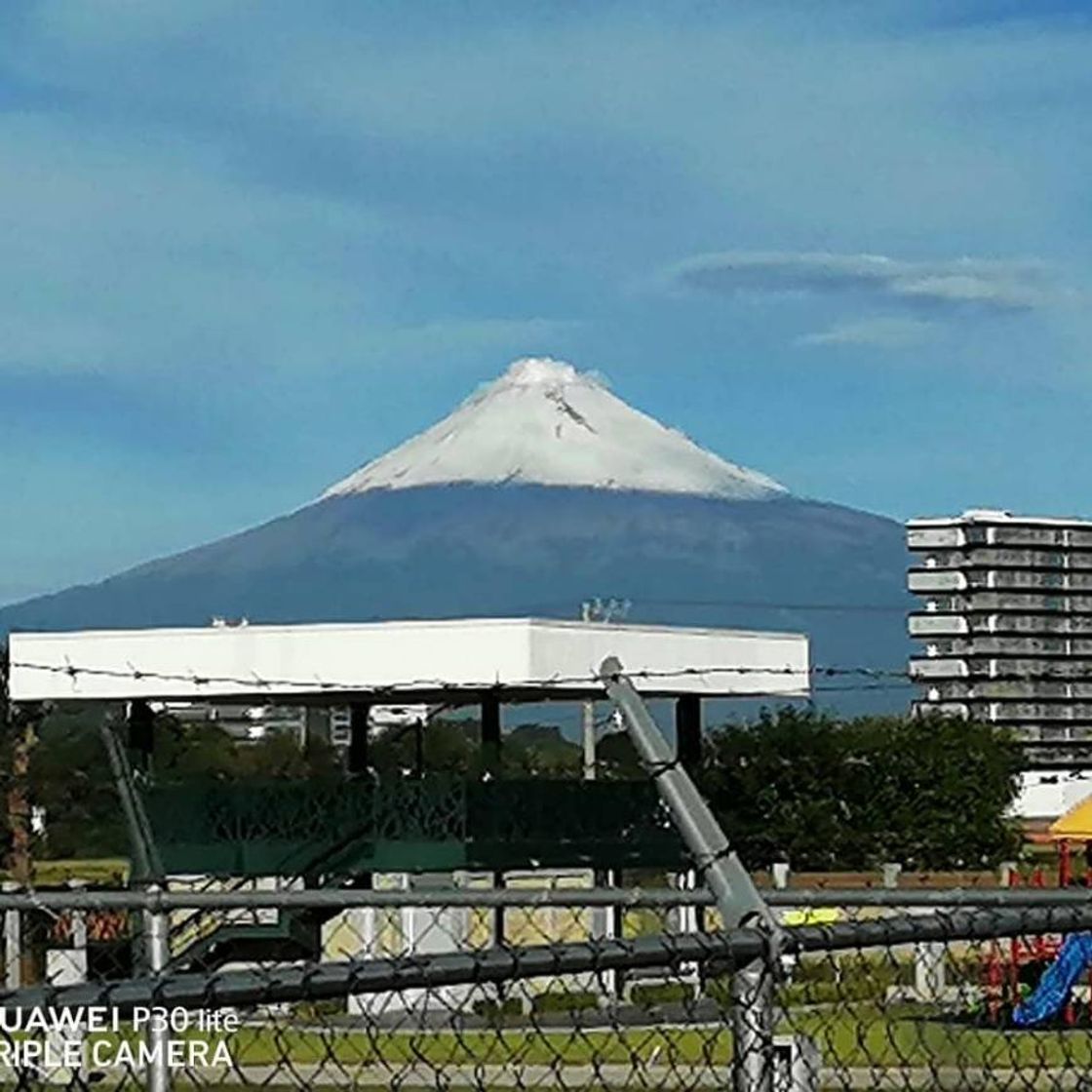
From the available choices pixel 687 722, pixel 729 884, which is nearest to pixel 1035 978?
pixel 687 722

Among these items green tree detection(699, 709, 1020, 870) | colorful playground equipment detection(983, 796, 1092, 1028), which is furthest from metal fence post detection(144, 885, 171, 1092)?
green tree detection(699, 709, 1020, 870)

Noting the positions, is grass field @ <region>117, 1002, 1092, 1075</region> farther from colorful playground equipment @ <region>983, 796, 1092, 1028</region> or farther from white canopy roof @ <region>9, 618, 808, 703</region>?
white canopy roof @ <region>9, 618, 808, 703</region>

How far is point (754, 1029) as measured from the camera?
6105mm

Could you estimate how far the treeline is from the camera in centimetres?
4378

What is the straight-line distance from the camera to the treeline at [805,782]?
43.8m

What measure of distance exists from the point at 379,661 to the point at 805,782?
2602 centimetres

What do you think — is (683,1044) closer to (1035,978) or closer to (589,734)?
(1035,978)

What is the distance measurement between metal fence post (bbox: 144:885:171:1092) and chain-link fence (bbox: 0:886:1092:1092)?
0.02m

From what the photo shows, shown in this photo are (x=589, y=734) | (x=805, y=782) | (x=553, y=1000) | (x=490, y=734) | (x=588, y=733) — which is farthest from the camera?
(x=805, y=782)

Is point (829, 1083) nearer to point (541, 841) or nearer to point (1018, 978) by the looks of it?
point (1018, 978)

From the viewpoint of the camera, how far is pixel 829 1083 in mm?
15750

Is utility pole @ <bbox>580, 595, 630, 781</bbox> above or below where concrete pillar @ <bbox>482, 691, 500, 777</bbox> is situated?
above

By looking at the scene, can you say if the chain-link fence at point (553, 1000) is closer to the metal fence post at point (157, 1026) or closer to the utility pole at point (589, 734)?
the metal fence post at point (157, 1026)

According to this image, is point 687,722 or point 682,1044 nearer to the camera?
point 682,1044
